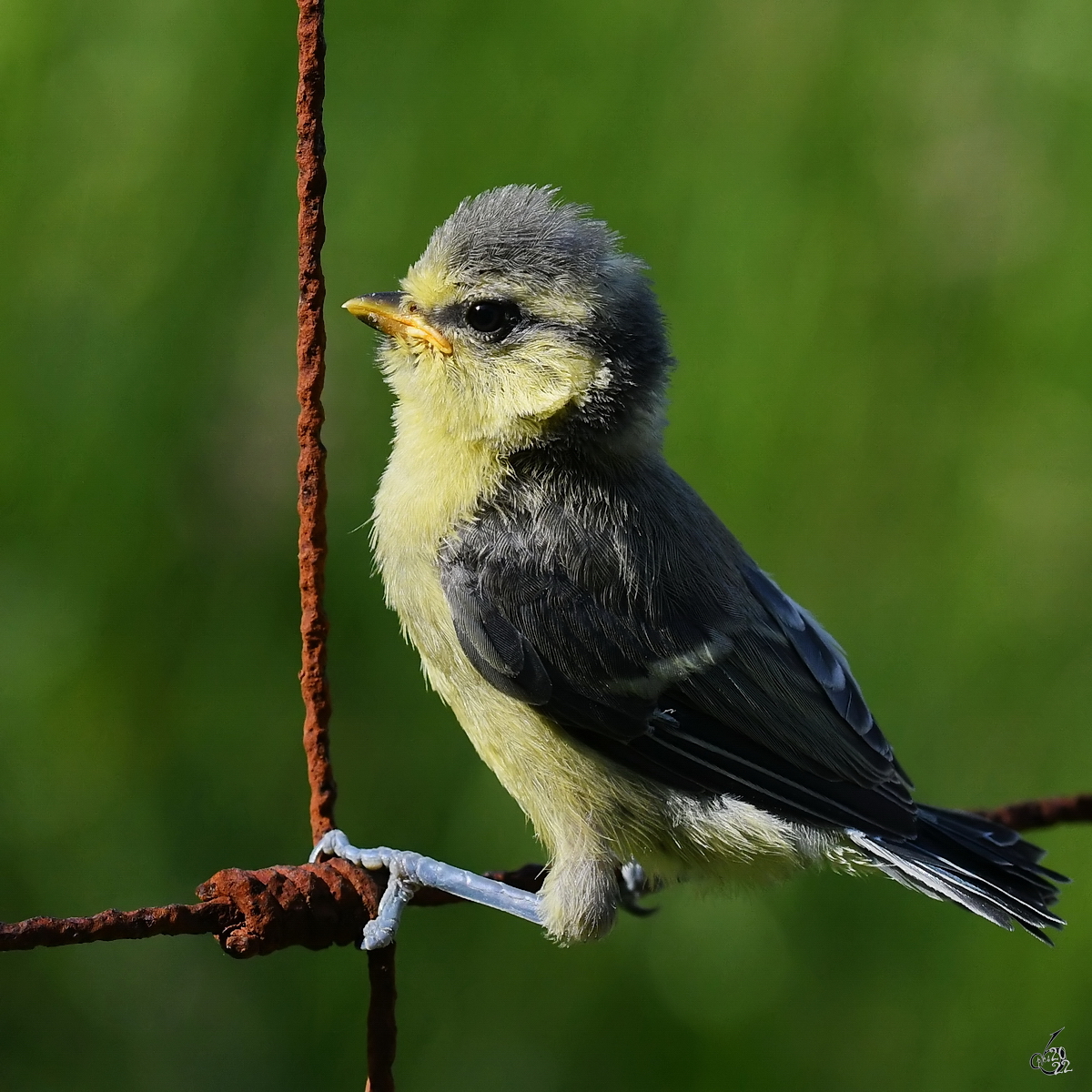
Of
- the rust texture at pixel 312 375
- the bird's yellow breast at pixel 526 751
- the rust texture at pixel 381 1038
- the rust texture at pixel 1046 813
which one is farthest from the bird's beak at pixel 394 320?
the rust texture at pixel 1046 813

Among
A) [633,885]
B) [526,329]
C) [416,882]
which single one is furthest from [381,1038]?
[526,329]

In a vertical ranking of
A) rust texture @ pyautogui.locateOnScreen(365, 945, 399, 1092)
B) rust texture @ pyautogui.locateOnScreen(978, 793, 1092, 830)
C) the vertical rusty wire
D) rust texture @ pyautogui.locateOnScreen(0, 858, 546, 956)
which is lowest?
rust texture @ pyautogui.locateOnScreen(365, 945, 399, 1092)

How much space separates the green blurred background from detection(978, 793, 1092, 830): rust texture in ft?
2.30

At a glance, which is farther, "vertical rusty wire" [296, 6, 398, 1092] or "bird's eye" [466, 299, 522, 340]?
"bird's eye" [466, 299, 522, 340]

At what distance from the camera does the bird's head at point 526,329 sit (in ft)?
6.29

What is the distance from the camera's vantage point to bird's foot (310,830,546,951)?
170 centimetres

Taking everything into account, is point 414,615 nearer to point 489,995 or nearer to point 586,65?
point 489,995

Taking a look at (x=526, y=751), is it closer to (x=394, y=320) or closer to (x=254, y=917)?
(x=254, y=917)

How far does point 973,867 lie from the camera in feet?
6.13

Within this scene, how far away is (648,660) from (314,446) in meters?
0.60

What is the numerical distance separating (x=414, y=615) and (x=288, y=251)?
0.93 metres

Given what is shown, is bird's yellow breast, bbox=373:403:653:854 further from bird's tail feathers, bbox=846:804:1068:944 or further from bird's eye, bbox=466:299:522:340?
bird's tail feathers, bbox=846:804:1068:944
